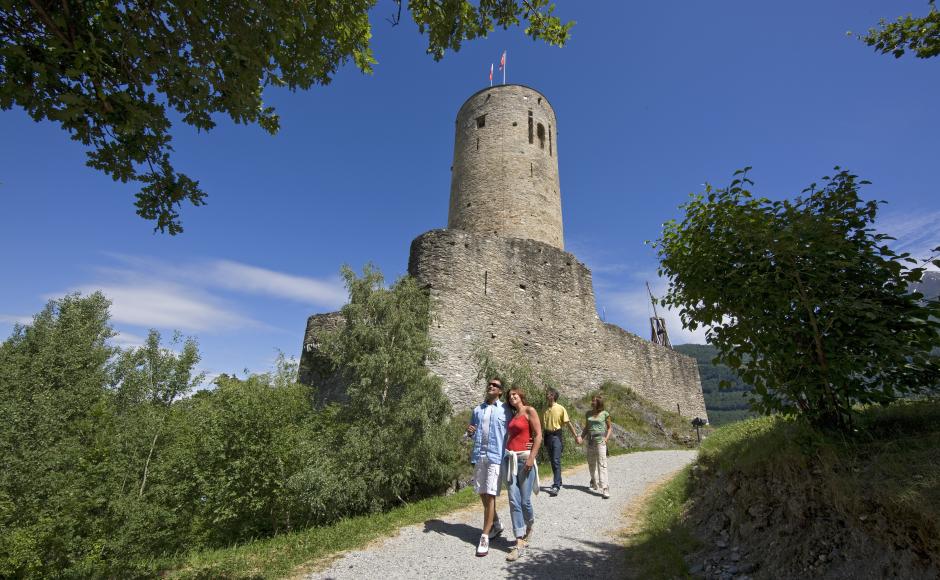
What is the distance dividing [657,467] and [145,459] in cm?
2129

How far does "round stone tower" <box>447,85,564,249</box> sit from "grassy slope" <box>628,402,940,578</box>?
1365 cm

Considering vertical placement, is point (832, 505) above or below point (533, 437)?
below

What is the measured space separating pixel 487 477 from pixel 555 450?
320 cm

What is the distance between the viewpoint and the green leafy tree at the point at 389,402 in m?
9.82

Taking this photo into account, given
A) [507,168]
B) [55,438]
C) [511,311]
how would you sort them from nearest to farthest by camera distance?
[511,311]
[507,168]
[55,438]

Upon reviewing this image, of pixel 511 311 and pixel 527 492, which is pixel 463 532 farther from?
pixel 511 311

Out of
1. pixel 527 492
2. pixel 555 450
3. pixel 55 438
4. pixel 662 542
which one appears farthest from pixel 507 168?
pixel 55 438

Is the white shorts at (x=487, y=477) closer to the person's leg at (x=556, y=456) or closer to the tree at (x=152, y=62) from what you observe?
the person's leg at (x=556, y=456)

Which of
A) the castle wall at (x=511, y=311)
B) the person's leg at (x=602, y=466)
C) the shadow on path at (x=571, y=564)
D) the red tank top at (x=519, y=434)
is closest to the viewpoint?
the shadow on path at (x=571, y=564)

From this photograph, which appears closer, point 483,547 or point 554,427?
point 483,547

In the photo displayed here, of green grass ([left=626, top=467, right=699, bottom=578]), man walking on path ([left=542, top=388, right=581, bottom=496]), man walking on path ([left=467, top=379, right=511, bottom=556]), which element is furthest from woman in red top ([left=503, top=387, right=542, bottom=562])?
man walking on path ([left=542, top=388, right=581, bottom=496])

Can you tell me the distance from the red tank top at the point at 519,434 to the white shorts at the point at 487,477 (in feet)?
1.03

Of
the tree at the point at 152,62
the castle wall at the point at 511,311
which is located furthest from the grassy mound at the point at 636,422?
the tree at the point at 152,62

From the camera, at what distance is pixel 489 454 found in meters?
5.45
